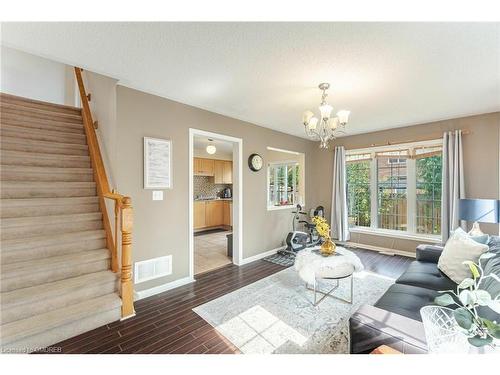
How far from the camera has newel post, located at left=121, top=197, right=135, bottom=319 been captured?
81.7 inches

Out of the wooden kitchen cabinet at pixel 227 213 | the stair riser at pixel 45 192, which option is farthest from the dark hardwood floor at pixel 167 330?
the wooden kitchen cabinet at pixel 227 213

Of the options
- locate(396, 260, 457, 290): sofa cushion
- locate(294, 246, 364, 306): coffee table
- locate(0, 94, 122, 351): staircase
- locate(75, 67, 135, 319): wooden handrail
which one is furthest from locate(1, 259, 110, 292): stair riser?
locate(396, 260, 457, 290): sofa cushion

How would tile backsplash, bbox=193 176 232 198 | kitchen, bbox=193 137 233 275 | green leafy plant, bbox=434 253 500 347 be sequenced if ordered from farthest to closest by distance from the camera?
tile backsplash, bbox=193 176 232 198
kitchen, bbox=193 137 233 275
green leafy plant, bbox=434 253 500 347

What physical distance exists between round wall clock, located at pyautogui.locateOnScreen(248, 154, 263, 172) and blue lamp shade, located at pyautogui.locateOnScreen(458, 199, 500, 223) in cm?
281

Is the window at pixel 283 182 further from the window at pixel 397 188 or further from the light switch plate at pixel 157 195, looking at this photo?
the light switch plate at pixel 157 195

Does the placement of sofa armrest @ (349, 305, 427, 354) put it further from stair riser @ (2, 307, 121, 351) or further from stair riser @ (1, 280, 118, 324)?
stair riser @ (1, 280, 118, 324)

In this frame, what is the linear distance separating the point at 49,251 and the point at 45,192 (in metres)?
0.80

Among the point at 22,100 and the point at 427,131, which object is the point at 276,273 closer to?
the point at 427,131

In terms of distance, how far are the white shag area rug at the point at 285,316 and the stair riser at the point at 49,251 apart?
133 cm

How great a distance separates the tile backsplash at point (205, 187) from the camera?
22.7 ft

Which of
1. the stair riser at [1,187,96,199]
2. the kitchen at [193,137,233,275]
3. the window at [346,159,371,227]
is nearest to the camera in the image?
the stair riser at [1,187,96,199]

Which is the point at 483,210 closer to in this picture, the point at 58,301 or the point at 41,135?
the point at 58,301
